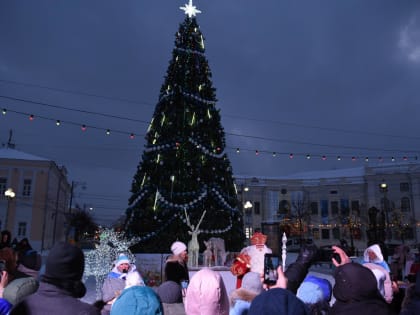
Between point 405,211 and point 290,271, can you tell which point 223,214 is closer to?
point 290,271

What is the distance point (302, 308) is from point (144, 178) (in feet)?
51.6

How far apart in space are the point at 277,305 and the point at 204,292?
120 centimetres

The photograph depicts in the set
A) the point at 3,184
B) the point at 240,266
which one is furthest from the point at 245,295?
the point at 3,184

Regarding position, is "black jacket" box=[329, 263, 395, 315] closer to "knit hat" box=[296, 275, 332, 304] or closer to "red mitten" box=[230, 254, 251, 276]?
"knit hat" box=[296, 275, 332, 304]

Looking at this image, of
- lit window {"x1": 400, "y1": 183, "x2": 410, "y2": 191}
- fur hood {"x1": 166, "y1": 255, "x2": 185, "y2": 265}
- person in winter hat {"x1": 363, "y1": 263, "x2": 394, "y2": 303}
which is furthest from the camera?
lit window {"x1": 400, "y1": 183, "x2": 410, "y2": 191}

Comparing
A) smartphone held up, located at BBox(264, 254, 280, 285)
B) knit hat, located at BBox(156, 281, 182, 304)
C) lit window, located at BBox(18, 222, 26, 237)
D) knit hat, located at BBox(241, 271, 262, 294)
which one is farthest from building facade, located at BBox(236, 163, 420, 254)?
smartphone held up, located at BBox(264, 254, 280, 285)

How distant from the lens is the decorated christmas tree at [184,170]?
16922 mm

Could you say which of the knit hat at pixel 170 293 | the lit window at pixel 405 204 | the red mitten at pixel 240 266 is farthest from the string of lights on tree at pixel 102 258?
the lit window at pixel 405 204

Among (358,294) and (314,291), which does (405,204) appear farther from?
(358,294)

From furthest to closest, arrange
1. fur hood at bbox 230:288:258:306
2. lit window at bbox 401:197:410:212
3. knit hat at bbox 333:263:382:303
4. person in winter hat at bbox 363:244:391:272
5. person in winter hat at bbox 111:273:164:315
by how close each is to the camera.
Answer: lit window at bbox 401:197:410:212 < person in winter hat at bbox 363:244:391:272 < fur hood at bbox 230:288:258:306 < knit hat at bbox 333:263:382:303 < person in winter hat at bbox 111:273:164:315

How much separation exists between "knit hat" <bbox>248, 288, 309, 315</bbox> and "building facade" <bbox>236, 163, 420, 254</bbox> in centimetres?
4241

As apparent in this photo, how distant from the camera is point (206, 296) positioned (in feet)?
11.1

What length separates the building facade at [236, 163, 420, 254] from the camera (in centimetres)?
4697

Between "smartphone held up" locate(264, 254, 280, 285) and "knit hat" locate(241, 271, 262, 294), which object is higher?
"smartphone held up" locate(264, 254, 280, 285)
